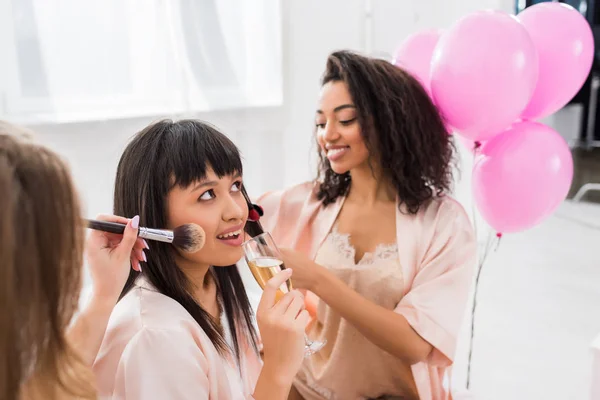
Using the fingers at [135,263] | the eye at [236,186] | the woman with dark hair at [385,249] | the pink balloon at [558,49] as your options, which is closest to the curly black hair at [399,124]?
the woman with dark hair at [385,249]

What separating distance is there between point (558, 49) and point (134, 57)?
1460 mm

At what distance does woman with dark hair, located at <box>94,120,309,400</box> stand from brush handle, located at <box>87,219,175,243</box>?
8 cm

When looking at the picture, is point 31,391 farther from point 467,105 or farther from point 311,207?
point 467,105

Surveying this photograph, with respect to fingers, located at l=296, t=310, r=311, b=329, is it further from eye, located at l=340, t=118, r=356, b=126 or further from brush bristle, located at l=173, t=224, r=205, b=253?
eye, located at l=340, t=118, r=356, b=126

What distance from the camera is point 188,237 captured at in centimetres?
90

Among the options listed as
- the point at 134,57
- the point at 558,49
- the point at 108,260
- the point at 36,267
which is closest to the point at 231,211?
the point at 108,260

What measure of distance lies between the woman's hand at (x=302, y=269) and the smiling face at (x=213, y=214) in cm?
21

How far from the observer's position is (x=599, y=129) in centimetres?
690

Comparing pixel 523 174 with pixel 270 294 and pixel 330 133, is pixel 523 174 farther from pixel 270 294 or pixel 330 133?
pixel 270 294

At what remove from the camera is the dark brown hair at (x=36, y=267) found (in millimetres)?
524

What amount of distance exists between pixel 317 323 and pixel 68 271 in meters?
1.01

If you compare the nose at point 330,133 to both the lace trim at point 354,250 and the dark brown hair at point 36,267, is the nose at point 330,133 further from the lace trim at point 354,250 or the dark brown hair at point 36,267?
the dark brown hair at point 36,267

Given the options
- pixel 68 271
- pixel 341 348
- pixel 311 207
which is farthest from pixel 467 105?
pixel 68 271

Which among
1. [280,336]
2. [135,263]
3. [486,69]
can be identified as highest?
[486,69]
